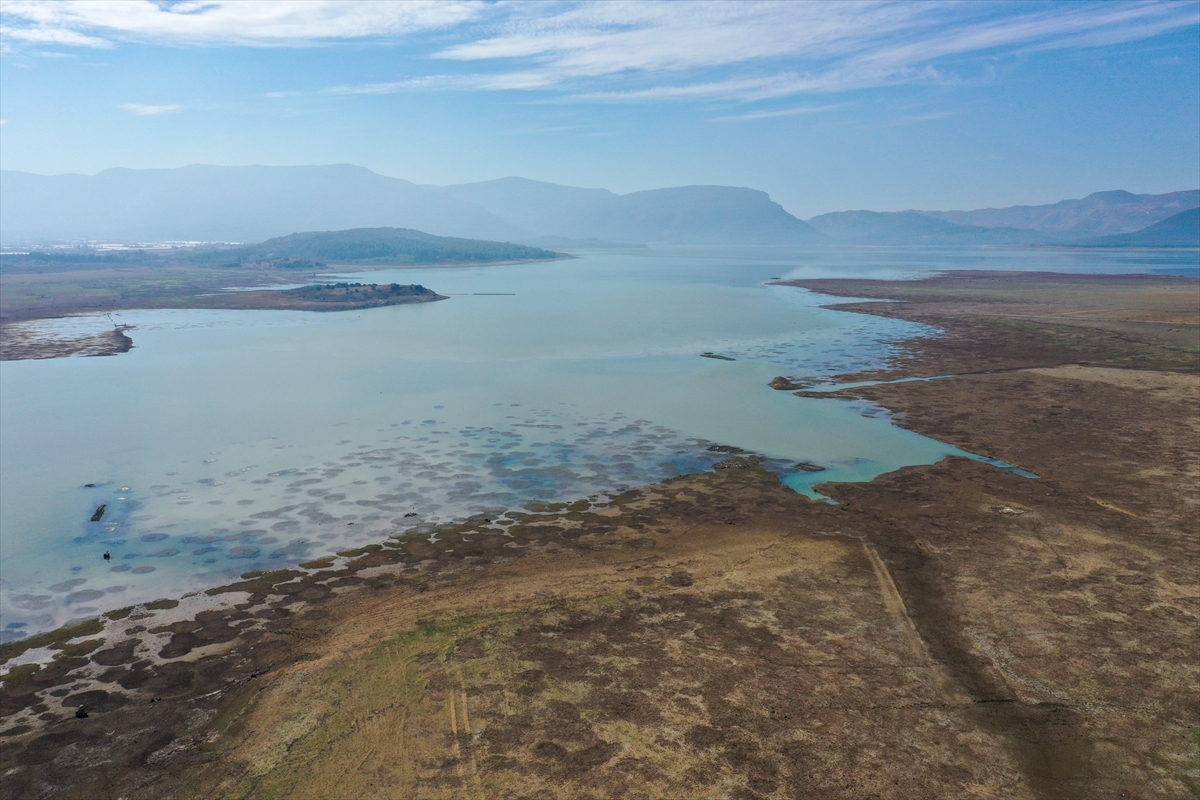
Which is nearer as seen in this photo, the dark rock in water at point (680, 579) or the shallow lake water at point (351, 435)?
the dark rock in water at point (680, 579)

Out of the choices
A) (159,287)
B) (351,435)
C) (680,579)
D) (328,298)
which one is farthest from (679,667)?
(159,287)

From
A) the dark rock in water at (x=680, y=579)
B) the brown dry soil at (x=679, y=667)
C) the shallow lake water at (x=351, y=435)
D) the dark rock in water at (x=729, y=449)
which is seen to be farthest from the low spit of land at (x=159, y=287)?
the dark rock in water at (x=680, y=579)

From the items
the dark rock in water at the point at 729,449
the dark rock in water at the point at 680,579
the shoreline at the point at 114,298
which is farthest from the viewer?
the shoreline at the point at 114,298

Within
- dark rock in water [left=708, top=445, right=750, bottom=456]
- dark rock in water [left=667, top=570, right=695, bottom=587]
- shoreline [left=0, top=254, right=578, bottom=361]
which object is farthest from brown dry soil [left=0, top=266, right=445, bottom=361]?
dark rock in water [left=667, top=570, right=695, bottom=587]

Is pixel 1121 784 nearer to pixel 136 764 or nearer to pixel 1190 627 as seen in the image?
pixel 1190 627

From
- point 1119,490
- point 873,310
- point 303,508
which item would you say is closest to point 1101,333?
point 873,310

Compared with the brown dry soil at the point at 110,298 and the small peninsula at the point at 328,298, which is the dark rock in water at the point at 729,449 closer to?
the brown dry soil at the point at 110,298
